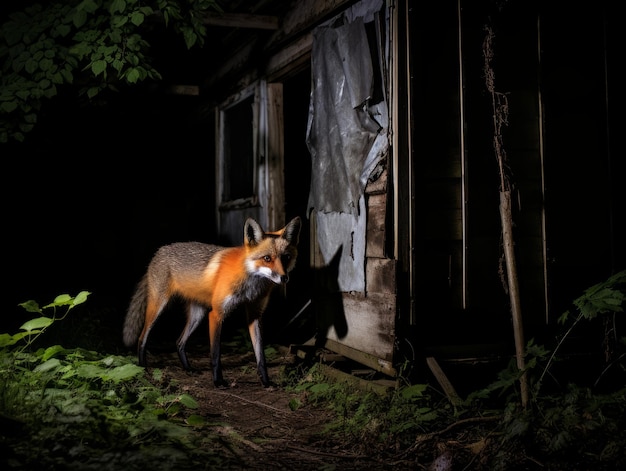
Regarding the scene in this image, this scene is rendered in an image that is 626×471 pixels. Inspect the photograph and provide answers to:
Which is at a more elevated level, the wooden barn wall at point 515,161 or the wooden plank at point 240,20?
the wooden plank at point 240,20

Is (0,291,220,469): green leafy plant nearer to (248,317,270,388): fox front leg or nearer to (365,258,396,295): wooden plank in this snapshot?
(248,317,270,388): fox front leg

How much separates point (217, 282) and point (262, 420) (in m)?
1.65

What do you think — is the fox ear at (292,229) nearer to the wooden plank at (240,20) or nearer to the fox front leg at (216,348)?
the fox front leg at (216,348)

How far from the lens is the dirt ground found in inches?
133

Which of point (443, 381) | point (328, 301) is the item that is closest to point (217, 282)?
point (328, 301)

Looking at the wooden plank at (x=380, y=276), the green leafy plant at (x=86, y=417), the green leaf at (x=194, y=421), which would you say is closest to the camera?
the green leafy plant at (x=86, y=417)

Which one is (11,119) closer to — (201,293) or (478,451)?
(201,293)

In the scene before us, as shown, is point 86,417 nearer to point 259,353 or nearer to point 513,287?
point 259,353

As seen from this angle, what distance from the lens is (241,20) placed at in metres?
6.70

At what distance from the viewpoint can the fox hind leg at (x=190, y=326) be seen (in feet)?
19.4

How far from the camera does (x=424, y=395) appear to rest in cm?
428

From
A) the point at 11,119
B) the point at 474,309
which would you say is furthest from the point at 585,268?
the point at 11,119

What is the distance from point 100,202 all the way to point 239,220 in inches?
194

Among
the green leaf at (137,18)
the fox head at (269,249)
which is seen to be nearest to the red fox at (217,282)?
the fox head at (269,249)
